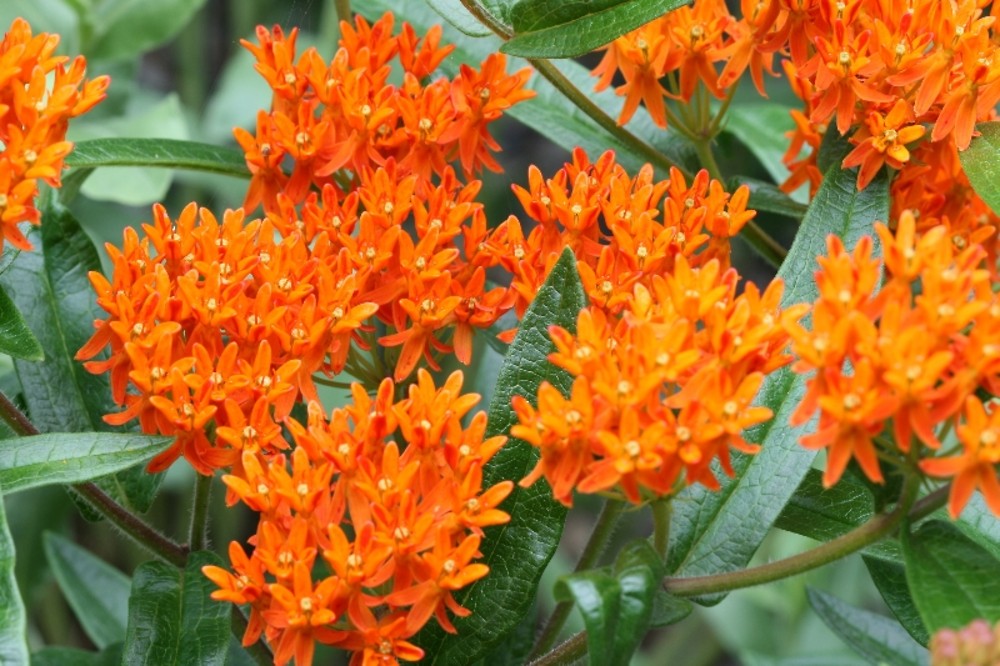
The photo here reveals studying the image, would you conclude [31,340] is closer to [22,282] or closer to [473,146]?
[22,282]

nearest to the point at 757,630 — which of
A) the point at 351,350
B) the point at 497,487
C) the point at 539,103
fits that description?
the point at 539,103

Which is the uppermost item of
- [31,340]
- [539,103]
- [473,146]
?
[539,103]

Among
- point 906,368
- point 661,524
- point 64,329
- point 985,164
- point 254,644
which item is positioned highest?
point 985,164

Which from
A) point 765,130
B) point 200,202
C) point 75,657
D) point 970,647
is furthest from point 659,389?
point 200,202

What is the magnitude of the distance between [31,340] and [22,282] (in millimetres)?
425

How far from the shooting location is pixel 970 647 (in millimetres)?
1292

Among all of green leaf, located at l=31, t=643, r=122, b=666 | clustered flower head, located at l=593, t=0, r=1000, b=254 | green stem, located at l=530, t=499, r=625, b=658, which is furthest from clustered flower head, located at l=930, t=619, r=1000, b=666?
green leaf, located at l=31, t=643, r=122, b=666

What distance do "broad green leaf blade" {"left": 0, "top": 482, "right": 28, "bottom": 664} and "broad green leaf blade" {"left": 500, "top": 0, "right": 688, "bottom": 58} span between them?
36.3 inches

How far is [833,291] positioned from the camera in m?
1.49

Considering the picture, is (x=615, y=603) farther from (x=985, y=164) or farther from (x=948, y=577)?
(x=985, y=164)

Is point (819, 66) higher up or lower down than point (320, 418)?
higher up

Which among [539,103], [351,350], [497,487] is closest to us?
[497,487]

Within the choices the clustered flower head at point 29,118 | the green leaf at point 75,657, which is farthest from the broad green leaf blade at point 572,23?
the green leaf at point 75,657

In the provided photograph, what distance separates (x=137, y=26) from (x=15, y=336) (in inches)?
68.7
